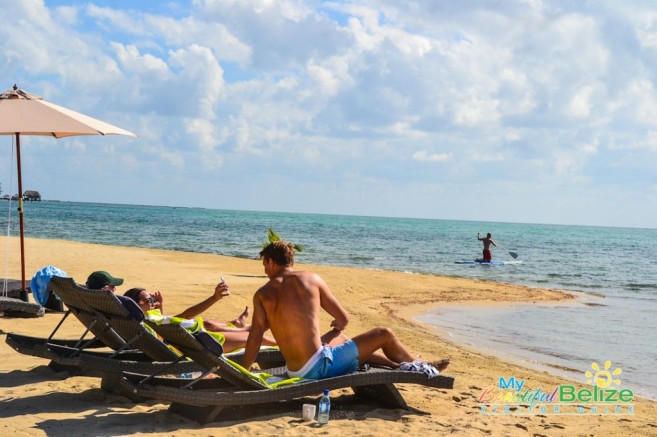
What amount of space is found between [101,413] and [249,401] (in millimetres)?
1146

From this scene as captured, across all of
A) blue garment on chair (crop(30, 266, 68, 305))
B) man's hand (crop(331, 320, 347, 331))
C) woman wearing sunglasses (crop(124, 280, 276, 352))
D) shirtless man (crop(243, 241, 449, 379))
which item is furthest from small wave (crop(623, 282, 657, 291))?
blue garment on chair (crop(30, 266, 68, 305))

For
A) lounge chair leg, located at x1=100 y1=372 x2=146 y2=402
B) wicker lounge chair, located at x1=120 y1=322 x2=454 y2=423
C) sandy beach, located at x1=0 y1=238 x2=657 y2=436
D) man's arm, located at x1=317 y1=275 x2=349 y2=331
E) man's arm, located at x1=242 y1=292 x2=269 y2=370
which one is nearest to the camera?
wicker lounge chair, located at x1=120 y1=322 x2=454 y2=423

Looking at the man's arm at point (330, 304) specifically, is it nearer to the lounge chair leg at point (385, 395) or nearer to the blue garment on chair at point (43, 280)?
the lounge chair leg at point (385, 395)

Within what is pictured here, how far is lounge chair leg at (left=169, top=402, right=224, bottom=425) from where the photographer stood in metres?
4.95

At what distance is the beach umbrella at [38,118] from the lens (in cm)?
774

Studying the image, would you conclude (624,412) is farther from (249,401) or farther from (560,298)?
(560,298)

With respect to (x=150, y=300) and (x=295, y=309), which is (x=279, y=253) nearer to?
(x=295, y=309)

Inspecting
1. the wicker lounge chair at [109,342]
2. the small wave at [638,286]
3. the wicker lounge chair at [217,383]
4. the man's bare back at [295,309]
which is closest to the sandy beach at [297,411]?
the wicker lounge chair at [217,383]

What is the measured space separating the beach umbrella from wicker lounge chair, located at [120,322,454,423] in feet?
12.5

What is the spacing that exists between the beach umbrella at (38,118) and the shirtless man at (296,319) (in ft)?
12.4

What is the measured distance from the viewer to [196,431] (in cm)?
480

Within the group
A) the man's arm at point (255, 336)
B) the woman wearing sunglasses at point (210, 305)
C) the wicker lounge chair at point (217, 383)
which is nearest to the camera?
the wicker lounge chair at point (217, 383)

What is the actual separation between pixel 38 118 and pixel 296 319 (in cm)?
458

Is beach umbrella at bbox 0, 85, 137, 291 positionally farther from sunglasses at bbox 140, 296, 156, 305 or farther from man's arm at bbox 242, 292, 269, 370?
man's arm at bbox 242, 292, 269, 370
